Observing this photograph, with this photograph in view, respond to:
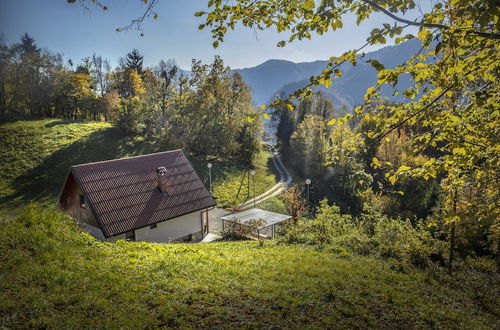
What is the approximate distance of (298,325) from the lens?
21.3ft

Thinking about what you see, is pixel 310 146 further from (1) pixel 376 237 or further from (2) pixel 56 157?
(2) pixel 56 157

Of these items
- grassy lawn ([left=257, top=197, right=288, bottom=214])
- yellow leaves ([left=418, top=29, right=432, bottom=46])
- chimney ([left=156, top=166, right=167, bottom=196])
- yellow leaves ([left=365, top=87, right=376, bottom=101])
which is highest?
yellow leaves ([left=418, top=29, right=432, bottom=46])

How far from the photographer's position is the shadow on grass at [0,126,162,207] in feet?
115

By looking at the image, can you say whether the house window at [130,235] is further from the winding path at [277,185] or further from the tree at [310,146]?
the tree at [310,146]

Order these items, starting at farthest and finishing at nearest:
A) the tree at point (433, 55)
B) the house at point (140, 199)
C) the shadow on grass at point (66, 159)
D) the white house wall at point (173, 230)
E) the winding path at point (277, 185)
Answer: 1. the winding path at point (277, 185)
2. the shadow on grass at point (66, 159)
3. the white house wall at point (173, 230)
4. the house at point (140, 199)
5. the tree at point (433, 55)

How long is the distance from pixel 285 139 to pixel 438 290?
60.0m

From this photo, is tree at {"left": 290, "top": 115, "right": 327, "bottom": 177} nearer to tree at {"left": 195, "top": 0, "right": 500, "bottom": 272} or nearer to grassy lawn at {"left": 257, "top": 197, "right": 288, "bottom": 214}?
grassy lawn at {"left": 257, "top": 197, "right": 288, "bottom": 214}

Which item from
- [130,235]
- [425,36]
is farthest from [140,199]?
[425,36]

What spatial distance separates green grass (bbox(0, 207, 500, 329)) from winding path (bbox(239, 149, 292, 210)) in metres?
28.3

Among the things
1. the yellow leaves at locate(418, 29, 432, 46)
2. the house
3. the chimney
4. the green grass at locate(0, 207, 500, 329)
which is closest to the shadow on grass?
the house

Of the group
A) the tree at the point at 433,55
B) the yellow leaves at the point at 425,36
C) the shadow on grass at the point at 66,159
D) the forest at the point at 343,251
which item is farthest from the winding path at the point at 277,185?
the yellow leaves at the point at 425,36

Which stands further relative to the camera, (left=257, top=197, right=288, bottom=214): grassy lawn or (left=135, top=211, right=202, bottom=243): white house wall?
(left=257, top=197, right=288, bottom=214): grassy lawn

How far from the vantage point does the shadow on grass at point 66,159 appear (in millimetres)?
35031

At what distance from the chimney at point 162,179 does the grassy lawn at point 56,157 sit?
15575 mm
